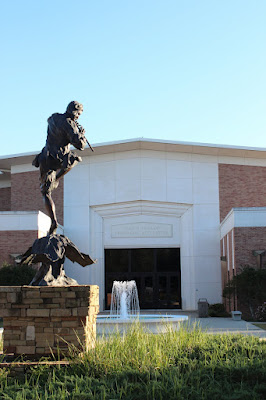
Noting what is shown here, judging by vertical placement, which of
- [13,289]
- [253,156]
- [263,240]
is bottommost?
[13,289]

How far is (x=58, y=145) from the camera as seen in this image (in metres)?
9.41

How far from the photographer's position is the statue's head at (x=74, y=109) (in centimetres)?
929

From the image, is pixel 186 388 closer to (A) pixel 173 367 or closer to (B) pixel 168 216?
(A) pixel 173 367

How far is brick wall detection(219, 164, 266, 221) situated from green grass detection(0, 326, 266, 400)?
91.9ft

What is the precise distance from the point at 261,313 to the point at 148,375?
66.2 feet

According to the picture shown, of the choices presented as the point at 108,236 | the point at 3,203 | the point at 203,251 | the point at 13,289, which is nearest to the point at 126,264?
the point at 108,236

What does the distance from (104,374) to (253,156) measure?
31.5m

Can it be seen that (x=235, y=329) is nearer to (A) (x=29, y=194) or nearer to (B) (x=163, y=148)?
(B) (x=163, y=148)

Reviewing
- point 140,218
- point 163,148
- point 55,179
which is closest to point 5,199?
point 140,218

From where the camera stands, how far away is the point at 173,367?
7.91 metres

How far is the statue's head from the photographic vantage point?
9.29 m

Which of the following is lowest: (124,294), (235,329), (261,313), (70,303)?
(235,329)

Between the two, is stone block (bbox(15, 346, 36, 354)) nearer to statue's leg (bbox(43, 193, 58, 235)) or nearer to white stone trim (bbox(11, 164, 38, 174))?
statue's leg (bbox(43, 193, 58, 235))

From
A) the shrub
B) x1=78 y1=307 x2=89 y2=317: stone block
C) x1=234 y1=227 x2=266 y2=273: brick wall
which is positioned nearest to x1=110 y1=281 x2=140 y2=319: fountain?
the shrub
